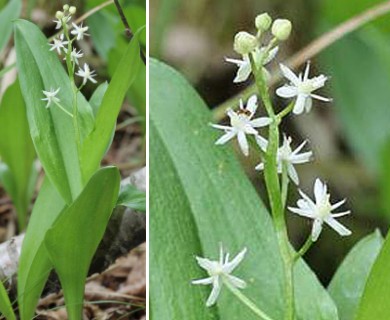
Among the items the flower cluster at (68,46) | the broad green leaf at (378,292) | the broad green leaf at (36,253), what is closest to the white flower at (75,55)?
the flower cluster at (68,46)

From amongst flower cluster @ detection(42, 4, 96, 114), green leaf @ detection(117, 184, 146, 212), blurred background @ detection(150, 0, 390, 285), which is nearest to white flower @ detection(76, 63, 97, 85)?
flower cluster @ detection(42, 4, 96, 114)

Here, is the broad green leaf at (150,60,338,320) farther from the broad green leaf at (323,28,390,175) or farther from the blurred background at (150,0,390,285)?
the broad green leaf at (323,28,390,175)

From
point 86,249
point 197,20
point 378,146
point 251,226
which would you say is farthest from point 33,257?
point 197,20

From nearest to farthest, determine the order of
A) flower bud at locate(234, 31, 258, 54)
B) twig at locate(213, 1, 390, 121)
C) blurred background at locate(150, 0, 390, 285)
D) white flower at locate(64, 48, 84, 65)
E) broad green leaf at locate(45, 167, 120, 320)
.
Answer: flower bud at locate(234, 31, 258, 54) < broad green leaf at locate(45, 167, 120, 320) < white flower at locate(64, 48, 84, 65) < twig at locate(213, 1, 390, 121) < blurred background at locate(150, 0, 390, 285)

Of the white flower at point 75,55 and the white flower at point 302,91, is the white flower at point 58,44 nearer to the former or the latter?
the white flower at point 75,55

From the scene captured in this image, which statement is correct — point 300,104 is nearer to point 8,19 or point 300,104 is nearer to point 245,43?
point 245,43

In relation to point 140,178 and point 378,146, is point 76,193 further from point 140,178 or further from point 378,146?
point 378,146

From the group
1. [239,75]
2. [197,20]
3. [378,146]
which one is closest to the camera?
[239,75]
